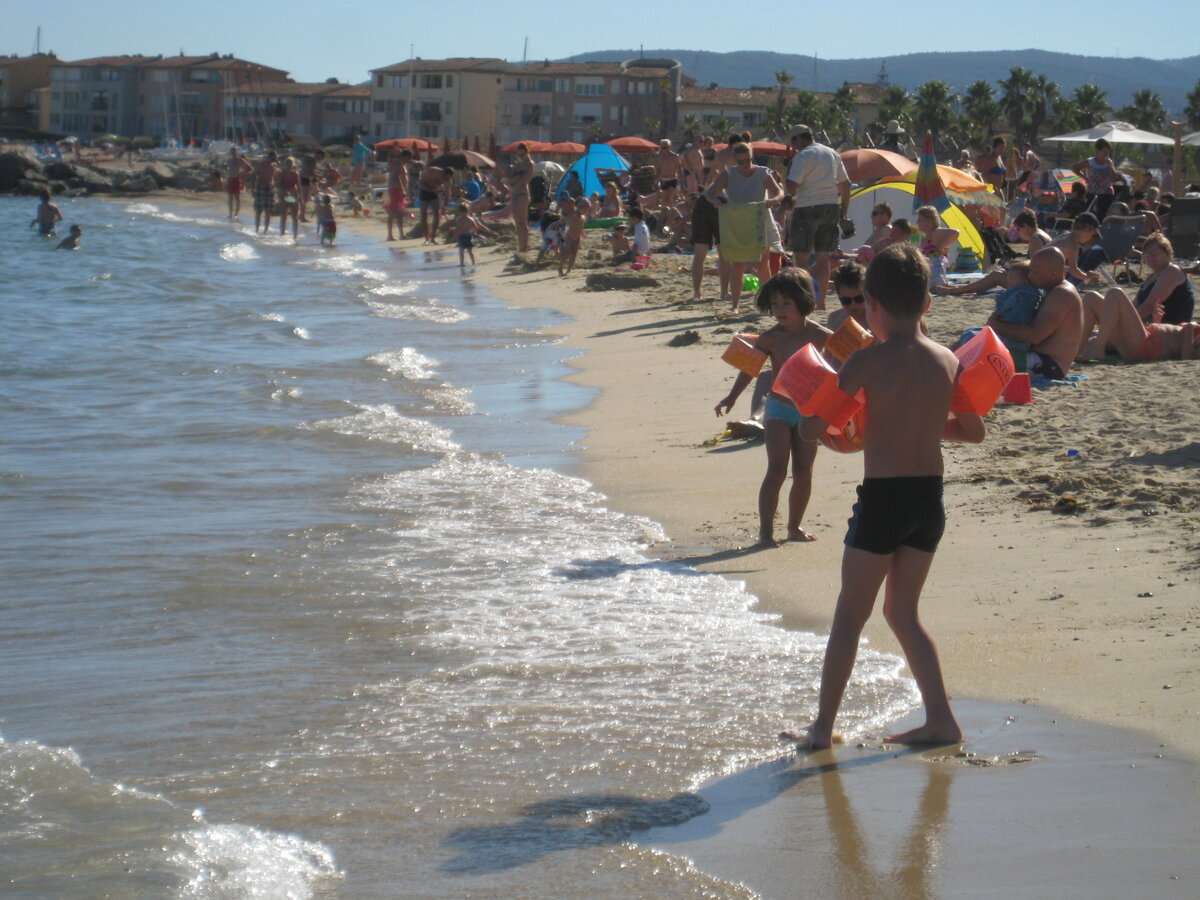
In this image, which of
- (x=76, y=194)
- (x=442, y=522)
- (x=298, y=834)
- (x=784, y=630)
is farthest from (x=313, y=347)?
(x=76, y=194)

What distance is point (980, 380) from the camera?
3830 mm

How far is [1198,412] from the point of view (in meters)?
7.38

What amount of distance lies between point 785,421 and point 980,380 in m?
2.19

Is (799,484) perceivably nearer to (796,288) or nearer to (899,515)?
(796,288)

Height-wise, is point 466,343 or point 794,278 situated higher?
point 794,278

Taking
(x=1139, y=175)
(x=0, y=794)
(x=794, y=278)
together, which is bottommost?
(x=0, y=794)

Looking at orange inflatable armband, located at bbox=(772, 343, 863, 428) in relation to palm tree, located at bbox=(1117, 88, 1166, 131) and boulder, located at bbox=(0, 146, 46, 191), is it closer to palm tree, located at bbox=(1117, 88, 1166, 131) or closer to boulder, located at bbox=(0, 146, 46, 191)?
boulder, located at bbox=(0, 146, 46, 191)

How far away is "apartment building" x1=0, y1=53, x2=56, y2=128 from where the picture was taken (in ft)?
437

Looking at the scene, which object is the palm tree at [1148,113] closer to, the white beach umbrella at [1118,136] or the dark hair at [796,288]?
the white beach umbrella at [1118,136]

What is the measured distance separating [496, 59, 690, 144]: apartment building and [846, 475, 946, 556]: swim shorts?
9549 cm

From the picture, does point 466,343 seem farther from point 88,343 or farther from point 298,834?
point 298,834

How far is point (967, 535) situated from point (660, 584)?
1419mm

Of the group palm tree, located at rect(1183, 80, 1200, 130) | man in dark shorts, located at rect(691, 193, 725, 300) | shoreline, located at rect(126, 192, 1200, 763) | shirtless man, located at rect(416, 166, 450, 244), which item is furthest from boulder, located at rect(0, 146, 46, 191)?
shoreline, located at rect(126, 192, 1200, 763)

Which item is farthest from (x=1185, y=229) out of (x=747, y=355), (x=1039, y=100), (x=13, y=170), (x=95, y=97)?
(x=95, y=97)
